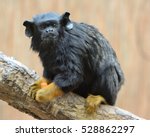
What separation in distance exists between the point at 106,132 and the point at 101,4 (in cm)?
141

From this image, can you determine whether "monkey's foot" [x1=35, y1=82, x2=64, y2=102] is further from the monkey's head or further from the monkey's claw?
the monkey's head

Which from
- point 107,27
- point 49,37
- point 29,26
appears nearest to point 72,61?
point 49,37

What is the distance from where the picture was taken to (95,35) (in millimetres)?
2631

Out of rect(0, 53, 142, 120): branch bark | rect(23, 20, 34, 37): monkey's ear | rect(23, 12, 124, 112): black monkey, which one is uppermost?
rect(23, 20, 34, 37): monkey's ear

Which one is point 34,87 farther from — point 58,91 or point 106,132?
point 106,132

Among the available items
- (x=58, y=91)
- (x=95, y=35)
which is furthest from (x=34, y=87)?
(x=95, y=35)

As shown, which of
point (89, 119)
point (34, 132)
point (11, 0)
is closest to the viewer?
point (34, 132)

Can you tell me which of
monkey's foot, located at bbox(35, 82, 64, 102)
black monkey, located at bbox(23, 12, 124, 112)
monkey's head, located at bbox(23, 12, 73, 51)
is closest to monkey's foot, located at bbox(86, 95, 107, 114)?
black monkey, located at bbox(23, 12, 124, 112)

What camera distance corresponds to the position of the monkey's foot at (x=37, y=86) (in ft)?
8.41

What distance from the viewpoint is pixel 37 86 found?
259 centimetres

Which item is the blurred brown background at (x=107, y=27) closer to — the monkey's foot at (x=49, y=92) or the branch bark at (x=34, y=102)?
the branch bark at (x=34, y=102)

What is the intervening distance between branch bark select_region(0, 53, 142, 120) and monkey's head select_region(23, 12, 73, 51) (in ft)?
0.55

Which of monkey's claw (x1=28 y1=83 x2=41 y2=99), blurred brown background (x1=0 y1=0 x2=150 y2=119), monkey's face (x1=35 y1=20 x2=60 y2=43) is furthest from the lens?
blurred brown background (x1=0 y1=0 x2=150 y2=119)

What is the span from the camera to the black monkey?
2473mm
